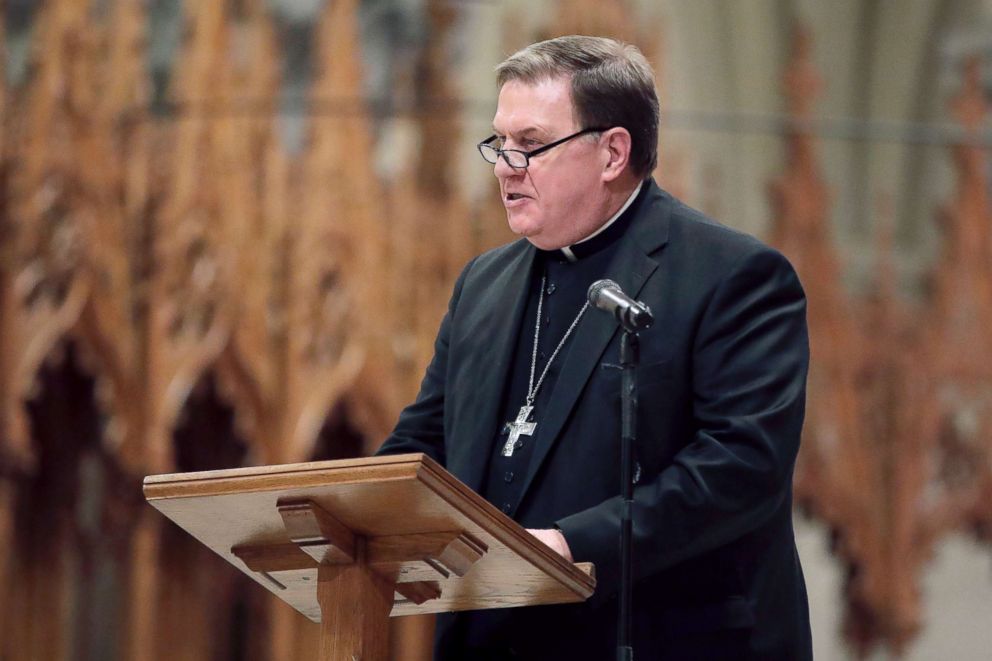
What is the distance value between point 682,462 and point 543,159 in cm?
64

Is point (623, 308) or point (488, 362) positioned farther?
point (488, 362)

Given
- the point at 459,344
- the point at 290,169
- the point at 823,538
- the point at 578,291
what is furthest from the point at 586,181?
the point at 823,538

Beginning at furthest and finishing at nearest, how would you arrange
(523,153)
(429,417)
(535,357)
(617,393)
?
1. (429,417)
2. (535,357)
3. (523,153)
4. (617,393)

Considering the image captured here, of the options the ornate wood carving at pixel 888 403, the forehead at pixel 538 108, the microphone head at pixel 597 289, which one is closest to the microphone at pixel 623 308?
the microphone head at pixel 597 289

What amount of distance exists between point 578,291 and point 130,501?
3837mm

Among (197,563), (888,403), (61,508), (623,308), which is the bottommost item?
(197,563)

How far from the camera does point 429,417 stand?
124 inches

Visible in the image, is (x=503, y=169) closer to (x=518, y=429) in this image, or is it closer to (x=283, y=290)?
(x=518, y=429)

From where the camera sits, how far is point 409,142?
698 centimetres

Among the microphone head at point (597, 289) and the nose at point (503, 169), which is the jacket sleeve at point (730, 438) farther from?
the nose at point (503, 169)

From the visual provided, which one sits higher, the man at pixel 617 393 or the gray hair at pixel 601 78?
the gray hair at pixel 601 78

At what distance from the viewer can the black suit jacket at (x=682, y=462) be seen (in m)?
2.56

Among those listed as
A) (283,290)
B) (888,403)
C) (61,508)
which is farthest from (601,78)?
(888,403)

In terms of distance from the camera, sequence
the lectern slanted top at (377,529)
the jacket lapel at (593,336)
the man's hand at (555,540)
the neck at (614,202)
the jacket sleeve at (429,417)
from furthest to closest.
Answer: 1. the jacket sleeve at (429,417)
2. the neck at (614,202)
3. the jacket lapel at (593,336)
4. the man's hand at (555,540)
5. the lectern slanted top at (377,529)
